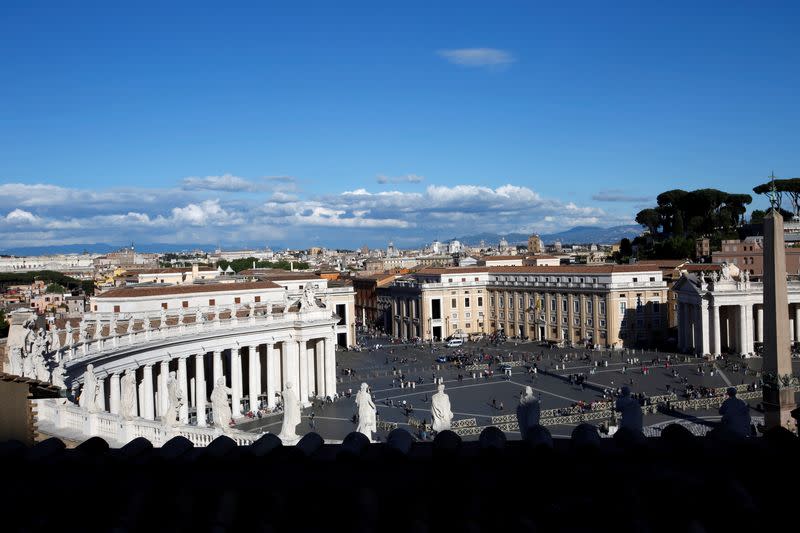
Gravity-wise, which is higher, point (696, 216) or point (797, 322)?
point (696, 216)

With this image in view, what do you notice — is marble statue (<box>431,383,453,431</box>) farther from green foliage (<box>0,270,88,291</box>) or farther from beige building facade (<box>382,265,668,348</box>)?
green foliage (<box>0,270,88,291</box>)

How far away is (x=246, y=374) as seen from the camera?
44.0 m

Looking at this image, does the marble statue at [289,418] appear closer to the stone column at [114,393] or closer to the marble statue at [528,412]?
the marble statue at [528,412]

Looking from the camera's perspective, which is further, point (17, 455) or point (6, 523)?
point (17, 455)

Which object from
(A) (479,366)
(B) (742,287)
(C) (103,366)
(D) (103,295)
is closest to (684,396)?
(A) (479,366)

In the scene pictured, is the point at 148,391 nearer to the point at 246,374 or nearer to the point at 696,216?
the point at 246,374

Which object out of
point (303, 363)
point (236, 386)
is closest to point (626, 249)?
point (303, 363)

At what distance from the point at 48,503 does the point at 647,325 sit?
61811mm

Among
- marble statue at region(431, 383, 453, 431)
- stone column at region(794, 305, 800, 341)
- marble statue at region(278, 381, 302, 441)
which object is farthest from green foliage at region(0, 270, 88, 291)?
marble statue at region(431, 383, 453, 431)

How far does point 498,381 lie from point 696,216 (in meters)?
58.0

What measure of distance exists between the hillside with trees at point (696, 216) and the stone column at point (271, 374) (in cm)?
5561

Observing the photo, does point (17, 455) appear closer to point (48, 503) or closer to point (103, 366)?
point (48, 503)

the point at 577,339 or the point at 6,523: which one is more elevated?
the point at 6,523

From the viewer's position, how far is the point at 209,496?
5.91 metres
